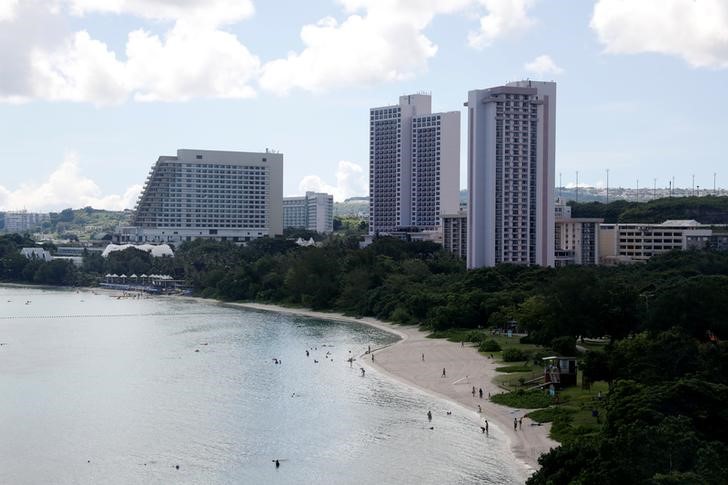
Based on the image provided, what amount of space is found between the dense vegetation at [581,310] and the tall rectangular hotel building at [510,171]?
4.95 meters

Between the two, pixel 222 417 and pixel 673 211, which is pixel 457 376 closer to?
pixel 222 417

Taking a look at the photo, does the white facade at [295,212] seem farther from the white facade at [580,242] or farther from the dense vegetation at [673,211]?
the white facade at [580,242]

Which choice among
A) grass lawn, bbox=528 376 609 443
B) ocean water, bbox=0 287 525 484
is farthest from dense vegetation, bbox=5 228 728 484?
ocean water, bbox=0 287 525 484

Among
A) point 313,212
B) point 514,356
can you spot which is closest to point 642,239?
point 514,356

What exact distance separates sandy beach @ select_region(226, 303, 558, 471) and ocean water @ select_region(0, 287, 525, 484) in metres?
0.72

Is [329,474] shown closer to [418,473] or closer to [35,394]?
[418,473]

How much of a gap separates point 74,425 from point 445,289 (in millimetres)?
36696

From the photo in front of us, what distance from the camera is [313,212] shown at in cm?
16950

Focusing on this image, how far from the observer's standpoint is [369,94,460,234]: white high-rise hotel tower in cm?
11281

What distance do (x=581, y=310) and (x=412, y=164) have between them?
236ft

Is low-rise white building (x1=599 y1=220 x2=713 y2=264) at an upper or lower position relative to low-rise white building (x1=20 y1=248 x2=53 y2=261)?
upper

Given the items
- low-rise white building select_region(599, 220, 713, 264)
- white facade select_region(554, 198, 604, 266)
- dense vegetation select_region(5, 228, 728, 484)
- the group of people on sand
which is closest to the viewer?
dense vegetation select_region(5, 228, 728, 484)

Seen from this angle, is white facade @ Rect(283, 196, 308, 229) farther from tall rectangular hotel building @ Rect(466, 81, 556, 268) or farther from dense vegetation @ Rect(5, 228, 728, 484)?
tall rectangular hotel building @ Rect(466, 81, 556, 268)

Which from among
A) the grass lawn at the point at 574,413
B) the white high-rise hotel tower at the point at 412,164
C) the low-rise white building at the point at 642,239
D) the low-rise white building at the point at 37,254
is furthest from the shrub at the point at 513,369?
the low-rise white building at the point at 37,254
